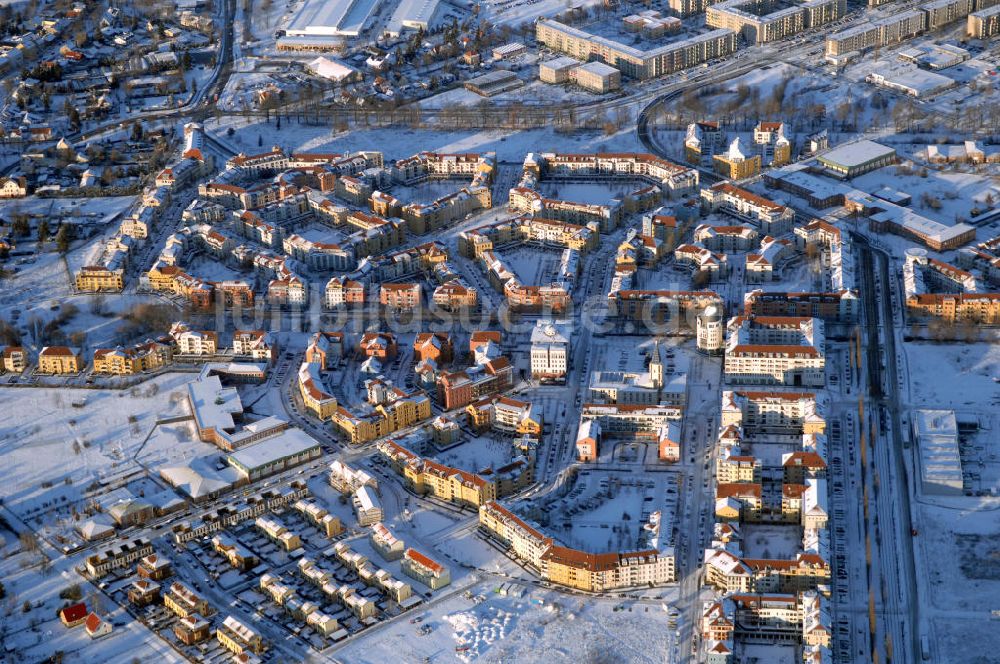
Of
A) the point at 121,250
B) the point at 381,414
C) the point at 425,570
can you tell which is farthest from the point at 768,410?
the point at 121,250

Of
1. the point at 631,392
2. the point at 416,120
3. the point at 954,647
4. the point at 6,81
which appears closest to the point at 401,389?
the point at 631,392

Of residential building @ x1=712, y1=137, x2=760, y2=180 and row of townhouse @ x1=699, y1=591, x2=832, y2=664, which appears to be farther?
residential building @ x1=712, y1=137, x2=760, y2=180

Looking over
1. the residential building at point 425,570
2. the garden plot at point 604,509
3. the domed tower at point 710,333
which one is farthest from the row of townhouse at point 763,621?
the domed tower at point 710,333

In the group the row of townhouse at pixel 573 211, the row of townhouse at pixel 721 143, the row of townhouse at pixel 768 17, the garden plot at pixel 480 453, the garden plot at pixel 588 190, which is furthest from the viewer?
the row of townhouse at pixel 768 17

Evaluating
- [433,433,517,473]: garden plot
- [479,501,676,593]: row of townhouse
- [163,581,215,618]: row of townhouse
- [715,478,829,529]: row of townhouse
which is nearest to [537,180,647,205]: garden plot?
[433,433,517,473]: garden plot

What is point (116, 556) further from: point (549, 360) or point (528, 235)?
point (528, 235)

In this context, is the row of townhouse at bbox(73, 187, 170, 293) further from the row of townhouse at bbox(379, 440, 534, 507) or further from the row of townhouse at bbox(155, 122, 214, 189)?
the row of townhouse at bbox(379, 440, 534, 507)

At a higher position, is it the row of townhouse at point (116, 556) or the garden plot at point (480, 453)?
the row of townhouse at point (116, 556)

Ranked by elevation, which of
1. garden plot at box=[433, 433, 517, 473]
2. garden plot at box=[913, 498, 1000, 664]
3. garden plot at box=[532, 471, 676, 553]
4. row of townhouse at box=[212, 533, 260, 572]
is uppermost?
row of townhouse at box=[212, 533, 260, 572]

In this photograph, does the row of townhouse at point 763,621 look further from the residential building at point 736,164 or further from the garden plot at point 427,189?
the garden plot at point 427,189
